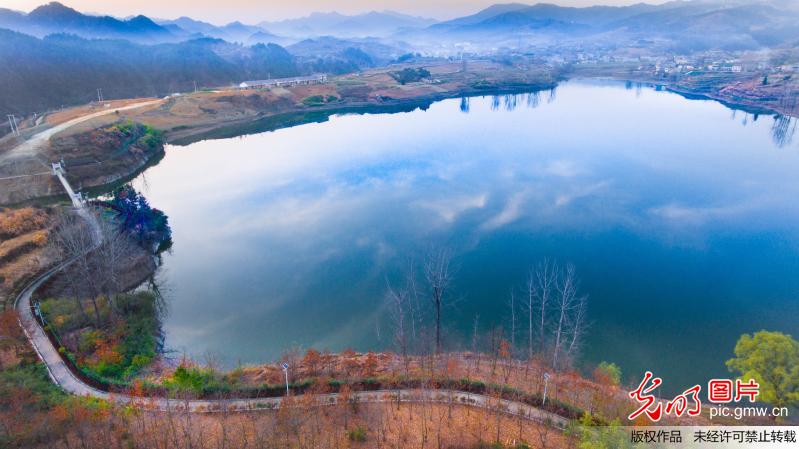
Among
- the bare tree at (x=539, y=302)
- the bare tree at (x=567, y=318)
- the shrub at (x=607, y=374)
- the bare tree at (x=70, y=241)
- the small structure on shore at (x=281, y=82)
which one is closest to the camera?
the shrub at (x=607, y=374)

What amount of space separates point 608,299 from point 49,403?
24285mm

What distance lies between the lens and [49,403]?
14.2m

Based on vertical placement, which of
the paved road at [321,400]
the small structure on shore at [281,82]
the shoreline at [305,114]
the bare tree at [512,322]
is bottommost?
the bare tree at [512,322]

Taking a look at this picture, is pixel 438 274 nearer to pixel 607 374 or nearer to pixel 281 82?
pixel 607 374

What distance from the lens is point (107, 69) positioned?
96125mm

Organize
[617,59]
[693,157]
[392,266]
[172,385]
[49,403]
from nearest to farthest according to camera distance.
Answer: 1. [49,403]
2. [172,385]
3. [392,266]
4. [693,157]
5. [617,59]

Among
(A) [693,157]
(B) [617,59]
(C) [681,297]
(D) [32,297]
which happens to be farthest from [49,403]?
(B) [617,59]

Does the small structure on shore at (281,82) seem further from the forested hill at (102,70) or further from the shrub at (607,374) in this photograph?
the shrub at (607,374)

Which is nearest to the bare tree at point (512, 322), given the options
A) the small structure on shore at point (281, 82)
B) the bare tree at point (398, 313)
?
the bare tree at point (398, 313)

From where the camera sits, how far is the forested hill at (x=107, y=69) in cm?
7412

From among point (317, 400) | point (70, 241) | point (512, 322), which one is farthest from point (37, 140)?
point (512, 322)

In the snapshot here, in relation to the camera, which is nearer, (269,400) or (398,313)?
(269,400)

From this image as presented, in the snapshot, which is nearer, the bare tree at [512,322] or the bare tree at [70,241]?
the bare tree at [512,322]

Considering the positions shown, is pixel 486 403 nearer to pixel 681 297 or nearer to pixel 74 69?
pixel 681 297
